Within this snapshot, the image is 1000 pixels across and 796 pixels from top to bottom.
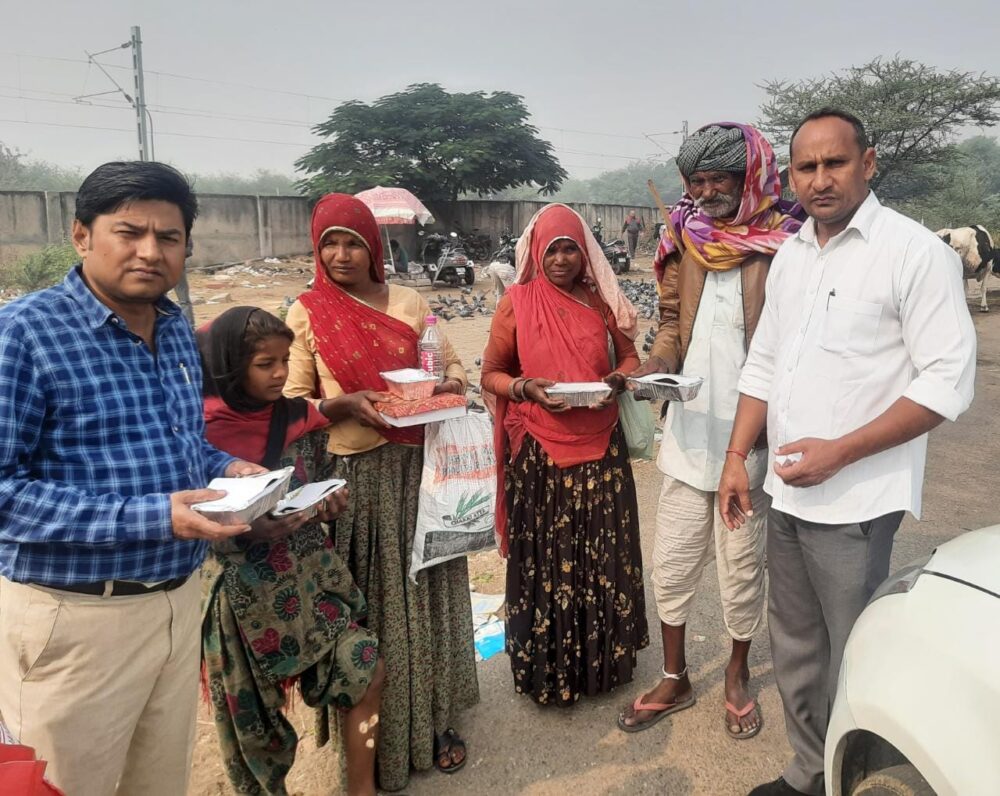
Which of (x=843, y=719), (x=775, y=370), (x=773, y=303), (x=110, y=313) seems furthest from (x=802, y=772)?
(x=110, y=313)

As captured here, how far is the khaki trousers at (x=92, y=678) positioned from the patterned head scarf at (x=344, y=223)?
1.17m

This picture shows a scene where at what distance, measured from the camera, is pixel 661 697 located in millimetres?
2779

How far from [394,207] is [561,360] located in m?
17.2

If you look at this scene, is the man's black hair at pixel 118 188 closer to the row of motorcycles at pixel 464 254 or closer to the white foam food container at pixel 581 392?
the white foam food container at pixel 581 392

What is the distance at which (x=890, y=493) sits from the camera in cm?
189

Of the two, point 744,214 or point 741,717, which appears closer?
point 744,214

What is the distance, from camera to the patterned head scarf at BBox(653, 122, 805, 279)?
2469mm

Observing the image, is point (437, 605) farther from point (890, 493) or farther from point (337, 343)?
point (890, 493)

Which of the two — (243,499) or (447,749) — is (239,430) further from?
(447,749)

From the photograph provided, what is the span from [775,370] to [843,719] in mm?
965

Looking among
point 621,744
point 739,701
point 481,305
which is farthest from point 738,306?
point 481,305

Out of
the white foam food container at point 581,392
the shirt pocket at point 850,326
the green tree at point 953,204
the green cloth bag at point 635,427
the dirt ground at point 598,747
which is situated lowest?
the dirt ground at point 598,747

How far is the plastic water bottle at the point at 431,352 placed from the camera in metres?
2.43

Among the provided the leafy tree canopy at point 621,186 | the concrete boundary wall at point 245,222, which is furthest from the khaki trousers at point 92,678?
the leafy tree canopy at point 621,186
